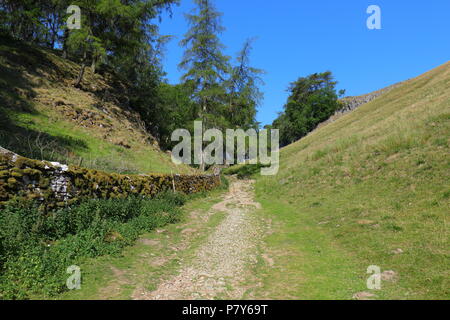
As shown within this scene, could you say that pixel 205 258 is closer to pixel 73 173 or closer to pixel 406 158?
pixel 73 173

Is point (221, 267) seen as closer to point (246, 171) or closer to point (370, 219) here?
point (370, 219)

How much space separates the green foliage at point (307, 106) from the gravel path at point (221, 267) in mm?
63443

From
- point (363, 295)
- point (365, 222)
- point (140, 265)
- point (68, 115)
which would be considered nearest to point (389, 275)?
point (363, 295)

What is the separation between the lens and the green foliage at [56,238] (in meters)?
4.93

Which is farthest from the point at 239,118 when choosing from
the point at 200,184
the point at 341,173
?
the point at 341,173

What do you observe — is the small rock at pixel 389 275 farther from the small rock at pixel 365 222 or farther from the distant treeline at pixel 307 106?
the distant treeline at pixel 307 106

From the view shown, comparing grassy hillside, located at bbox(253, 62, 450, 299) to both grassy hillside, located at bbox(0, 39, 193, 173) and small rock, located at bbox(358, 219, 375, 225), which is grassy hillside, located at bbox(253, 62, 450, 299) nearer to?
small rock, located at bbox(358, 219, 375, 225)

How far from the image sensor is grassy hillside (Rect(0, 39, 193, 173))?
51.8 ft

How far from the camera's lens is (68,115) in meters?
20.9

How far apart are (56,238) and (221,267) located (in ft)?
15.0

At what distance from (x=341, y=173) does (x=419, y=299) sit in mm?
12590

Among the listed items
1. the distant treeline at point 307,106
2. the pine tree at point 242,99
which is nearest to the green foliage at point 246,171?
the pine tree at point 242,99

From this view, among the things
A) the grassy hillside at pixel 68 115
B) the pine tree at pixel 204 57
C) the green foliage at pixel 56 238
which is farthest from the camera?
the pine tree at pixel 204 57

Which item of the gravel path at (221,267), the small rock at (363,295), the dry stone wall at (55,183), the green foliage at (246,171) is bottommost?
the small rock at (363,295)
